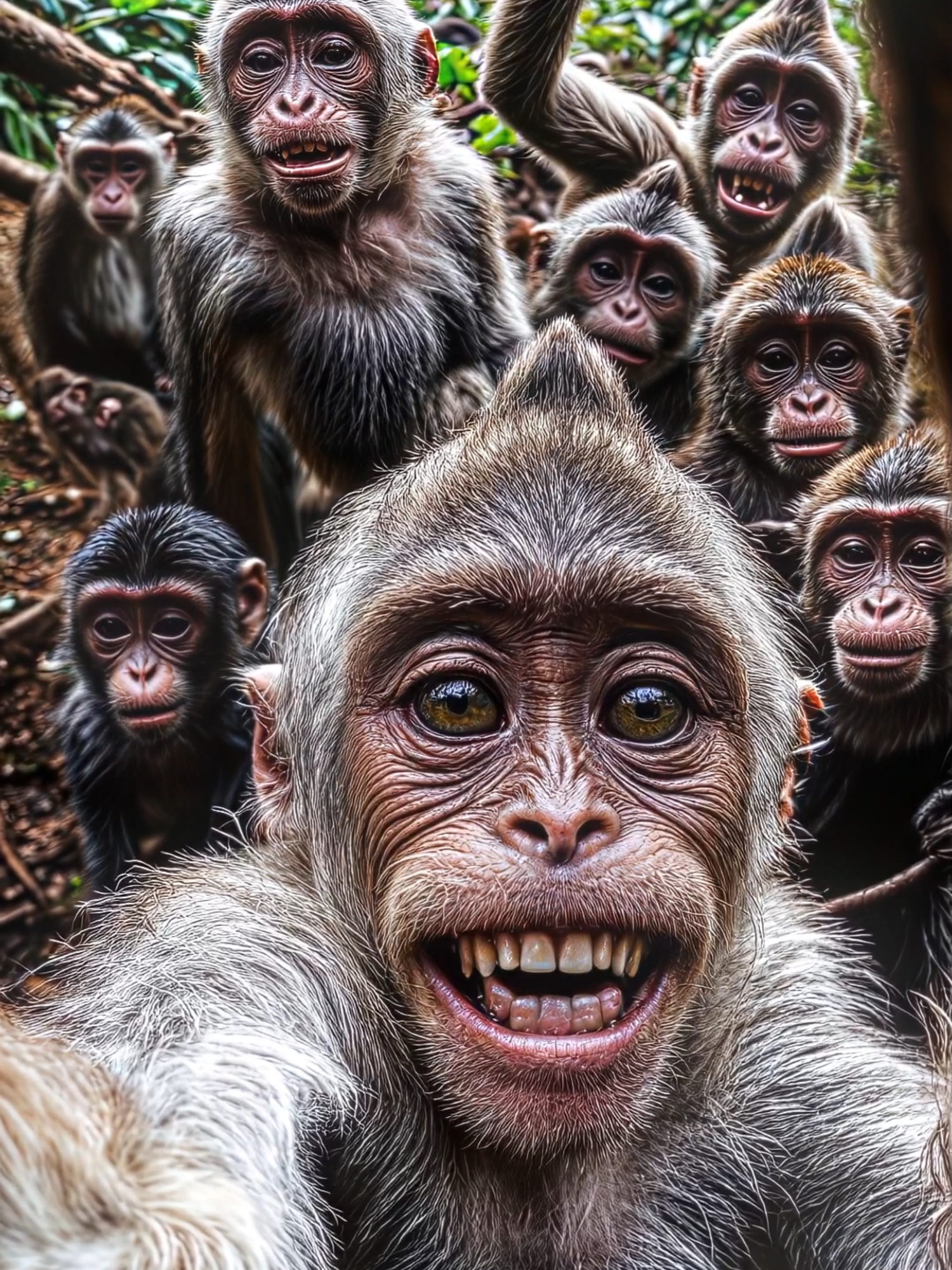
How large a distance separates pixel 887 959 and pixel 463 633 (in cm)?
220

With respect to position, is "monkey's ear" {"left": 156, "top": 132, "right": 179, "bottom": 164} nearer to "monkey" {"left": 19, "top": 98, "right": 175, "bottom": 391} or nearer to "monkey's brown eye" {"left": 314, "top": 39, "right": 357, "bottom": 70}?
"monkey" {"left": 19, "top": 98, "right": 175, "bottom": 391}

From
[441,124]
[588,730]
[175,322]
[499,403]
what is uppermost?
[441,124]

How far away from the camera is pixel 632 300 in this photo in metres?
4.65

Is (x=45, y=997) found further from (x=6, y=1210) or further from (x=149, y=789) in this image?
(x=6, y=1210)

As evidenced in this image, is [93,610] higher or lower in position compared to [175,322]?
lower

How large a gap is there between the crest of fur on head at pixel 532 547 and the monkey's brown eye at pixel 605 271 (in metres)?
0.65

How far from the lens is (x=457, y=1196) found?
386cm

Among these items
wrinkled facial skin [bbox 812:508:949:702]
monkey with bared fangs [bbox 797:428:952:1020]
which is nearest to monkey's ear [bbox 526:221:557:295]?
monkey with bared fangs [bbox 797:428:952:1020]

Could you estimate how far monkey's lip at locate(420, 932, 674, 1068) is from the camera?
3463 millimetres

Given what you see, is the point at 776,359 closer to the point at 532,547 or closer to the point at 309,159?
the point at 532,547

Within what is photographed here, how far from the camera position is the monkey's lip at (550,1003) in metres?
3.46

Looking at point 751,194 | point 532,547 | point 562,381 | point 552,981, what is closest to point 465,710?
point 532,547

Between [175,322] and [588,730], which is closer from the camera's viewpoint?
[588,730]

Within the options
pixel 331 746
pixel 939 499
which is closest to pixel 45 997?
pixel 331 746
